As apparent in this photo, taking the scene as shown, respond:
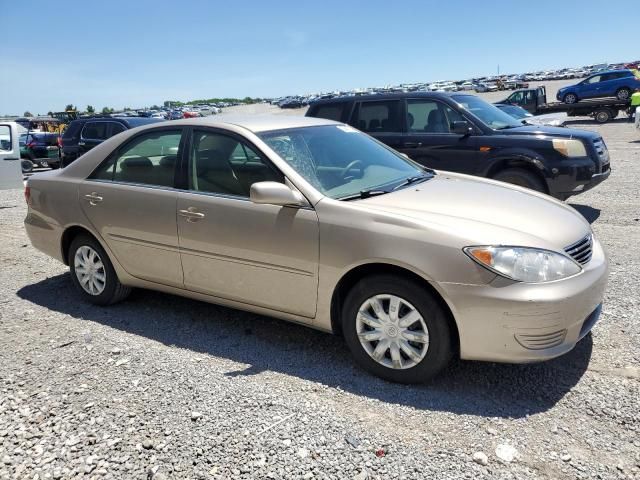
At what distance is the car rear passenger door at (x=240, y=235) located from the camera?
351 cm

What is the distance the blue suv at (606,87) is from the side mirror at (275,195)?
29050 mm

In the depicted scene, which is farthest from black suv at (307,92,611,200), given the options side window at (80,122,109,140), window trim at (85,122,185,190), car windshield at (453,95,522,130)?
side window at (80,122,109,140)

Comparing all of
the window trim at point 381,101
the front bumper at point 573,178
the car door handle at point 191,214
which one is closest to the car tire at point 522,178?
the front bumper at point 573,178

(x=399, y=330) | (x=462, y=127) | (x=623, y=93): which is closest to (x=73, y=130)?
(x=462, y=127)

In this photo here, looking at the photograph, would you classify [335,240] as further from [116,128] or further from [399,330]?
[116,128]

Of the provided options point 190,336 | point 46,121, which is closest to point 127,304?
point 190,336

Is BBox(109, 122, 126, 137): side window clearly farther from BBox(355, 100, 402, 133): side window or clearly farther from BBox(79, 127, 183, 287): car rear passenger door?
BBox(79, 127, 183, 287): car rear passenger door

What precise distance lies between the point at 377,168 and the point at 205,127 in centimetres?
136

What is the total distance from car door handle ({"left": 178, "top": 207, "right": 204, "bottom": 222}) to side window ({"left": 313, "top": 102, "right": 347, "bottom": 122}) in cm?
507

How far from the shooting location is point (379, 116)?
27.4 feet

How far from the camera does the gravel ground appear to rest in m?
2.63

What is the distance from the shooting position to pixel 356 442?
109 inches

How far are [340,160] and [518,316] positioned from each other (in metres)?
1.80

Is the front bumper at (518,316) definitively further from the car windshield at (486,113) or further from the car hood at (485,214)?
the car windshield at (486,113)
